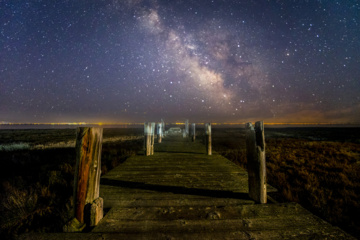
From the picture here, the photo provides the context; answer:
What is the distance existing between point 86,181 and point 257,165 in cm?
278

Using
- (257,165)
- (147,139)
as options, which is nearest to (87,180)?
(257,165)

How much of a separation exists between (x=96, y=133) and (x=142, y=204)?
1.46 meters

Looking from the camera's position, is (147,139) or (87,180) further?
(147,139)

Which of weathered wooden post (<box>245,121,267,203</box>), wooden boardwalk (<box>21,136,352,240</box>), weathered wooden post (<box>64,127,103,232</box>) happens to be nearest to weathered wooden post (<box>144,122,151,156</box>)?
wooden boardwalk (<box>21,136,352,240</box>)

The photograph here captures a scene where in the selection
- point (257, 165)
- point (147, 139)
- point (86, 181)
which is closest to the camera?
point (86, 181)

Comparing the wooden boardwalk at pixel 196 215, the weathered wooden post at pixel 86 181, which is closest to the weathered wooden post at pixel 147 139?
the wooden boardwalk at pixel 196 215

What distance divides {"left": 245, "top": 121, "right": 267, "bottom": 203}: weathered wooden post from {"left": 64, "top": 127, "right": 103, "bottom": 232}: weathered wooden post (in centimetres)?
256

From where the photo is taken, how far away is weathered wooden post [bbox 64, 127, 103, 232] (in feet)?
6.99

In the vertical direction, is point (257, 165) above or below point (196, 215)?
above

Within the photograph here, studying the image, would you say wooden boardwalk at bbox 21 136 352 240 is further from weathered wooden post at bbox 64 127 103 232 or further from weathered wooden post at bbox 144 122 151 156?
weathered wooden post at bbox 144 122 151 156

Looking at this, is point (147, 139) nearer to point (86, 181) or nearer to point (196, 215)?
point (86, 181)

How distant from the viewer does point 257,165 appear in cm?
280

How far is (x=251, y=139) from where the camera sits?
294 cm

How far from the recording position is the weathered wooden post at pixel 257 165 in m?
2.73
